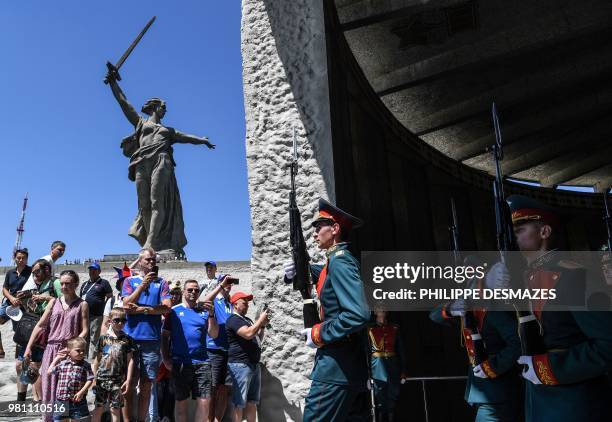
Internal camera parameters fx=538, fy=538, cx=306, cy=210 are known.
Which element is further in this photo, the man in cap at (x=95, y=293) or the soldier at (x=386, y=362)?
the man in cap at (x=95, y=293)

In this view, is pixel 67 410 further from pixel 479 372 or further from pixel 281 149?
pixel 479 372

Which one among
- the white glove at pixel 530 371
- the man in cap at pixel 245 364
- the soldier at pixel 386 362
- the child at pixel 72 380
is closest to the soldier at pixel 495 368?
the white glove at pixel 530 371

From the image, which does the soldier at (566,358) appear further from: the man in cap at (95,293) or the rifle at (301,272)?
the man in cap at (95,293)

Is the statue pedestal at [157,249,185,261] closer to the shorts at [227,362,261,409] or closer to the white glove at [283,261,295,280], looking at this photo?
the shorts at [227,362,261,409]

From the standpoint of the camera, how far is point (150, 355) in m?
5.38

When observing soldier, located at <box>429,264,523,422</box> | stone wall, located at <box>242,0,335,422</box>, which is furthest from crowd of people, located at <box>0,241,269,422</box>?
soldier, located at <box>429,264,523,422</box>

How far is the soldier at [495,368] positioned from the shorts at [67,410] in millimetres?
3397

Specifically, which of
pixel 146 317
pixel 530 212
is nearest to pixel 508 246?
pixel 530 212

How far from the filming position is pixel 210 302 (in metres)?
5.30

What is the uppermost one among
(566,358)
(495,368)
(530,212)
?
(530,212)

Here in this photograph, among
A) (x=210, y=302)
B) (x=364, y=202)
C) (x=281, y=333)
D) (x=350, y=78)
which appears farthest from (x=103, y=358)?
(x=350, y=78)

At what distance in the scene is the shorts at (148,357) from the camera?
17.5 ft

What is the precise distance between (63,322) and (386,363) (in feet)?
12.0

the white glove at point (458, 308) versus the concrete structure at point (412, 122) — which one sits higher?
the concrete structure at point (412, 122)
